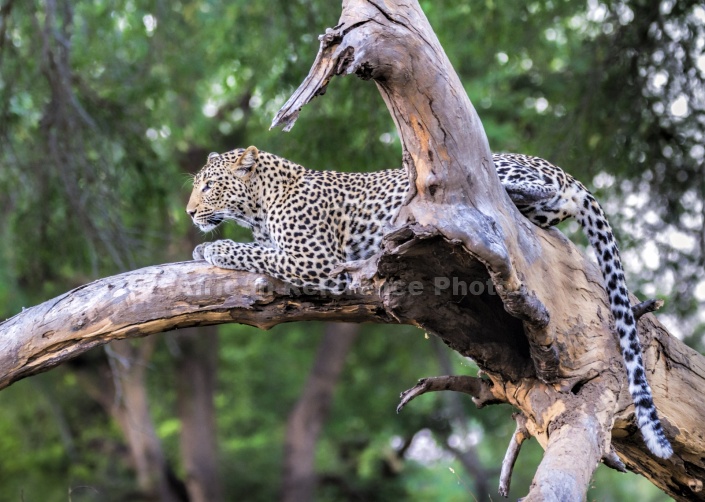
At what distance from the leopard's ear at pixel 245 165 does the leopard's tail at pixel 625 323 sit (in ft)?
7.86

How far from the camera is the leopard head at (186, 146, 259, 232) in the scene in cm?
692

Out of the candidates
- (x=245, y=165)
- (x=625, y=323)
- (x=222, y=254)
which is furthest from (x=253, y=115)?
(x=625, y=323)

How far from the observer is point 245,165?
6.96 metres

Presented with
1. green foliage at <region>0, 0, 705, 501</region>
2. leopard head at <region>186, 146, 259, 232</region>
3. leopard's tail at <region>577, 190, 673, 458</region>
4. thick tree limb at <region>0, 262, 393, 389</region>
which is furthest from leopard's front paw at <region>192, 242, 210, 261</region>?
leopard's tail at <region>577, 190, 673, 458</region>

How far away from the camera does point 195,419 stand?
57.8 ft

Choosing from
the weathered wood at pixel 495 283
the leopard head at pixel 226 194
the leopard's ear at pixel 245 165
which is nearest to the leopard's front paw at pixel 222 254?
the leopard head at pixel 226 194

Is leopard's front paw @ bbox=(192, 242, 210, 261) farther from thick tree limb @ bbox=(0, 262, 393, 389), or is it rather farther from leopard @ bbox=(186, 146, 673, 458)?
thick tree limb @ bbox=(0, 262, 393, 389)

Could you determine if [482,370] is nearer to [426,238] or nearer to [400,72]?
[426,238]

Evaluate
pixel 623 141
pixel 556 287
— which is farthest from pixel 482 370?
pixel 623 141

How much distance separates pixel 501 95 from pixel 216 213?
31.2 feet

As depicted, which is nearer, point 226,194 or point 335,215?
point 335,215

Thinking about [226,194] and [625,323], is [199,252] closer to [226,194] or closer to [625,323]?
[226,194]

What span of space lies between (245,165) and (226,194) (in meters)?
0.26

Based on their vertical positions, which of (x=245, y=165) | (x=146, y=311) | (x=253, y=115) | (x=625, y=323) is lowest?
(x=253, y=115)
